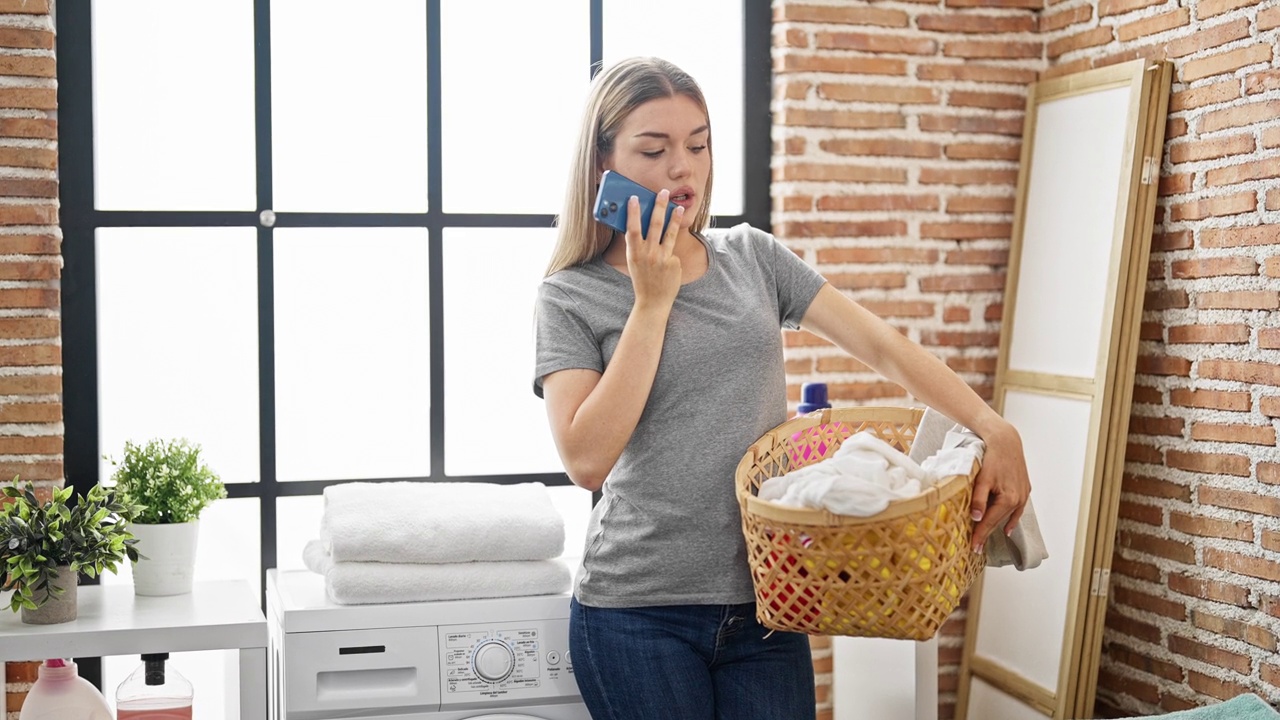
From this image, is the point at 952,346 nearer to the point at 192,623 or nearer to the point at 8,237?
the point at 192,623

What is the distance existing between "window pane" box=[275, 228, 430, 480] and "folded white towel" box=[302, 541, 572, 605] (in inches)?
20.0

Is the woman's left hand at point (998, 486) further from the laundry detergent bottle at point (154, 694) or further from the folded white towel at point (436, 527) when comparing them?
the laundry detergent bottle at point (154, 694)

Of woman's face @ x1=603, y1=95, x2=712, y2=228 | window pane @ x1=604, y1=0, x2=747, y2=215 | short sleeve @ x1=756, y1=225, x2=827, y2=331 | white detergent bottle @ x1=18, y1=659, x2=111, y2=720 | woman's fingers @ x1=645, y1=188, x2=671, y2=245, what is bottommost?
white detergent bottle @ x1=18, y1=659, x2=111, y2=720

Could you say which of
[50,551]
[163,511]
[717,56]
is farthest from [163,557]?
[717,56]

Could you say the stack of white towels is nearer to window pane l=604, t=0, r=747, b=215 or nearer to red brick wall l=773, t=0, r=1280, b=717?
red brick wall l=773, t=0, r=1280, b=717

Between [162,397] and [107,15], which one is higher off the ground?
[107,15]

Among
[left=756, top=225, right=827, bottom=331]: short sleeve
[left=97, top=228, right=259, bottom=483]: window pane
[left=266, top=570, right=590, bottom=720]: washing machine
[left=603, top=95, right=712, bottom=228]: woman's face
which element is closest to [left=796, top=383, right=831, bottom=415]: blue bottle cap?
[left=756, top=225, right=827, bottom=331]: short sleeve

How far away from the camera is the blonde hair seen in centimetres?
172

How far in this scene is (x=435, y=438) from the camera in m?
2.66

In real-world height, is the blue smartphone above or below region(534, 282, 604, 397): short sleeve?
above

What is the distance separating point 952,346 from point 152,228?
1.82 meters

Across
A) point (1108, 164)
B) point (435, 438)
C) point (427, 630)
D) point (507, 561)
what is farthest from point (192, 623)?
point (1108, 164)

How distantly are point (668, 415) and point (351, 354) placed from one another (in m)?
1.15

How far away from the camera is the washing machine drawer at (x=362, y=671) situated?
1973mm
